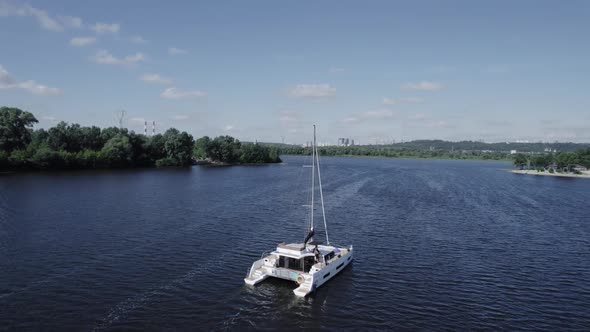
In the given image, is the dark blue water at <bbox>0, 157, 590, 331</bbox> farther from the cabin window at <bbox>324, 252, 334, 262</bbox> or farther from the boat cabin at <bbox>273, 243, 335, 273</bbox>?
the cabin window at <bbox>324, 252, 334, 262</bbox>

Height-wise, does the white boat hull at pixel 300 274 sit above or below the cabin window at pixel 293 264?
below

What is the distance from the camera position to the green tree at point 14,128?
433 feet

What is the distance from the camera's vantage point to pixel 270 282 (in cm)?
3522

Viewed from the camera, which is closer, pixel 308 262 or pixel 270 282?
pixel 270 282

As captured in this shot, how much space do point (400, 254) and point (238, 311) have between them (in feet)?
73.3

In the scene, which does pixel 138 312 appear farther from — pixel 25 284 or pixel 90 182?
pixel 90 182

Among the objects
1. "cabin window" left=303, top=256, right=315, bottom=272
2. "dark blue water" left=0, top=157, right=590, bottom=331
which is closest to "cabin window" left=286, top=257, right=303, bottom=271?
"cabin window" left=303, top=256, right=315, bottom=272

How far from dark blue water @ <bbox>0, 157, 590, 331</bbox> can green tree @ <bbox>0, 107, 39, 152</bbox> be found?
236ft

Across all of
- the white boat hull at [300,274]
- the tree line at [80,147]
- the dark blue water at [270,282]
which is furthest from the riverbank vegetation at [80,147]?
the white boat hull at [300,274]

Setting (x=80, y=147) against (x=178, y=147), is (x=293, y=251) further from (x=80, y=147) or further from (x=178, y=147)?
(x=178, y=147)

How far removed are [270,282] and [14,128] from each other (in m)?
141

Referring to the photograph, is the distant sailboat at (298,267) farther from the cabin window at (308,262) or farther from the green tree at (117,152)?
the green tree at (117,152)

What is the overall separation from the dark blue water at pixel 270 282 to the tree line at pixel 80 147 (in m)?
63.8

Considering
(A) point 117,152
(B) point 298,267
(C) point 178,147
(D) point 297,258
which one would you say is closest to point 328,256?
(B) point 298,267
